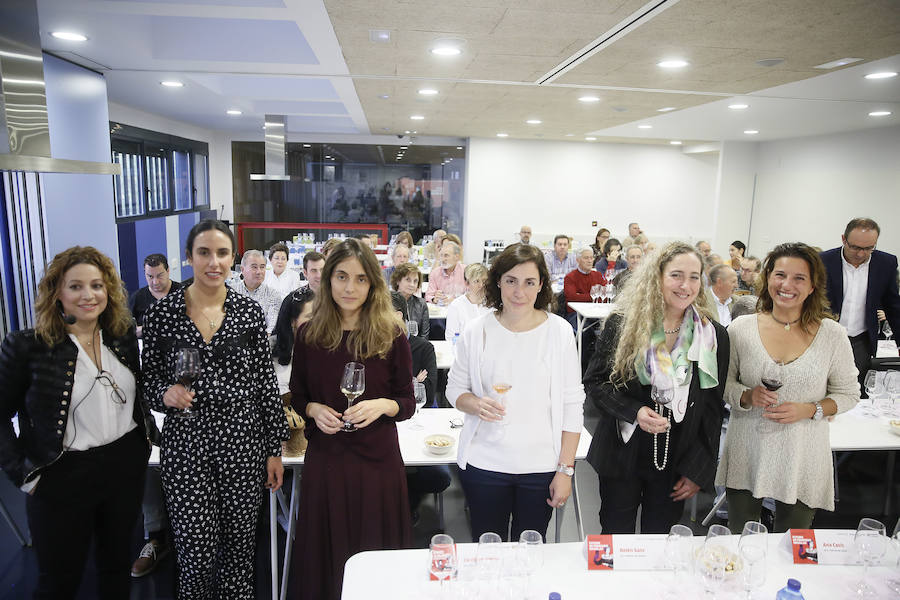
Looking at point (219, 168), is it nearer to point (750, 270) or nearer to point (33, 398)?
point (750, 270)

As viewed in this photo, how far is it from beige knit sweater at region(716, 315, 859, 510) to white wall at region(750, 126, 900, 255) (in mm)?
7571

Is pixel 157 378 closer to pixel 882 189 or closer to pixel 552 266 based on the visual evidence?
pixel 552 266

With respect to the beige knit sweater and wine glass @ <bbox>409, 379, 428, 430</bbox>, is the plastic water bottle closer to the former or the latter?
the beige knit sweater

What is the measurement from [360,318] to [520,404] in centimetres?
69

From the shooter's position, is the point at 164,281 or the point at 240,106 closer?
the point at 164,281

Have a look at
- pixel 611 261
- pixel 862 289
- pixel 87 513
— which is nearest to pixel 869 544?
pixel 87 513

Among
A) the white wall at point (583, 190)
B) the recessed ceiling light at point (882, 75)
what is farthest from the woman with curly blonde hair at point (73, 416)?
the white wall at point (583, 190)

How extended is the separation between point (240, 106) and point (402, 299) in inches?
220

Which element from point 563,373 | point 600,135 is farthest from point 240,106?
point 563,373

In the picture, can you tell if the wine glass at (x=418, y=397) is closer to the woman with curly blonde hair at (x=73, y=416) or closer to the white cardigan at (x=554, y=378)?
the white cardigan at (x=554, y=378)

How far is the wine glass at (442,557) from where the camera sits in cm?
153

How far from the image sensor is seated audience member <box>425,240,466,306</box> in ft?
20.2

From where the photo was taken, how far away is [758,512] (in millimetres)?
2354

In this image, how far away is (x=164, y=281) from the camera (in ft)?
13.5
